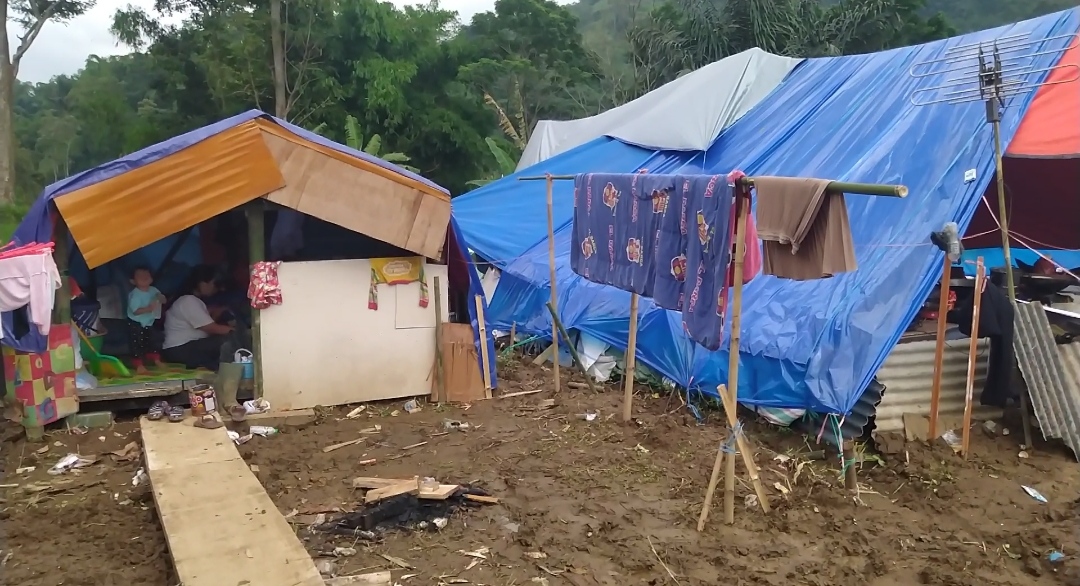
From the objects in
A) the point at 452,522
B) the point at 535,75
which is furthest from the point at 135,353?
the point at 535,75

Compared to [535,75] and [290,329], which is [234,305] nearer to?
[290,329]

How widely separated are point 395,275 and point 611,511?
133 inches

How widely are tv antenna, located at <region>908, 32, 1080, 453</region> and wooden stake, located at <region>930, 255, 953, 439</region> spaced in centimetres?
69

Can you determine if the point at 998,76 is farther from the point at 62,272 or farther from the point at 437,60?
the point at 437,60

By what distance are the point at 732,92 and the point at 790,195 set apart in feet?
20.6

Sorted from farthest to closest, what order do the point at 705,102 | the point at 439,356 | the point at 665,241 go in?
the point at 705,102 < the point at 439,356 < the point at 665,241

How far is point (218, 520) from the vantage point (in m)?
4.60

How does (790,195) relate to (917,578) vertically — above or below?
above

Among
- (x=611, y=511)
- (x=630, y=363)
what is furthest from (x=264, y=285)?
(x=611, y=511)

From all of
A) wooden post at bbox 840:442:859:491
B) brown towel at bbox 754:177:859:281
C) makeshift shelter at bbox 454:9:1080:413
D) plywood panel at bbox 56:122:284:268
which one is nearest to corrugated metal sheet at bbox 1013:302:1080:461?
makeshift shelter at bbox 454:9:1080:413

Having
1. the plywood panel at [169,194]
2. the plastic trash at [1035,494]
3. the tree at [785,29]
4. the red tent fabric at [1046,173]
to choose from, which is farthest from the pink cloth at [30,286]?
the tree at [785,29]

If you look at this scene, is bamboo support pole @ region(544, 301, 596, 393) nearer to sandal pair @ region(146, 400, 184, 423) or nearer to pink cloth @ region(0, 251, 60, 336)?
sandal pair @ region(146, 400, 184, 423)

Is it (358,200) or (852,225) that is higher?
(358,200)

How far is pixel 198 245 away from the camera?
902cm
